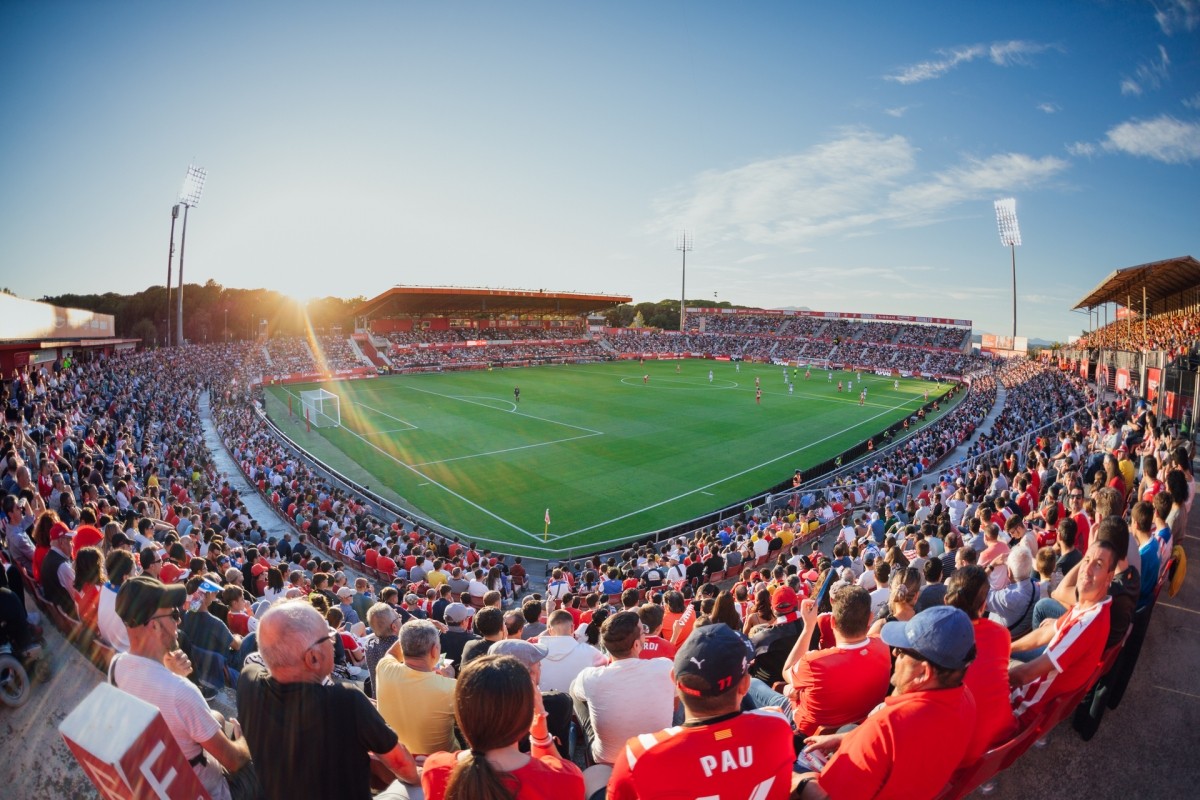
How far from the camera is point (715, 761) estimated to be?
2330 mm

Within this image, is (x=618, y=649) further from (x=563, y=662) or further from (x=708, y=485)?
(x=708, y=485)

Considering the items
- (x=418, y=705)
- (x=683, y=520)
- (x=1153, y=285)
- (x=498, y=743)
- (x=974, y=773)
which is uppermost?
(x=1153, y=285)

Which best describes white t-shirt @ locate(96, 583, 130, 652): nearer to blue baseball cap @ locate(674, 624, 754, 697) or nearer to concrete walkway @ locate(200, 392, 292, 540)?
blue baseball cap @ locate(674, 624, 754, 697)

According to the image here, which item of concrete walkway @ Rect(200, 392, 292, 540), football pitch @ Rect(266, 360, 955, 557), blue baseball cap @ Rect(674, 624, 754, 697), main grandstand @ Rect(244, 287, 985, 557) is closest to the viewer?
blue baseball cap @ Rect(674, 624, 754, 697)

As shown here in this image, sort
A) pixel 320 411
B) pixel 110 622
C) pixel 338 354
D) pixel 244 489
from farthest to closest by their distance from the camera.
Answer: pixel 338 354
pixel 320 411
pixel 244 489
pixel 110 622

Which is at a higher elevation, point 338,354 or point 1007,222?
point 1007,222

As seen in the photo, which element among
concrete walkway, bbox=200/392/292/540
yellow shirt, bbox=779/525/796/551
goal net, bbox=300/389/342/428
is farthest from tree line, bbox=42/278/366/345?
yellow shirt, bbox=779/525/796/551

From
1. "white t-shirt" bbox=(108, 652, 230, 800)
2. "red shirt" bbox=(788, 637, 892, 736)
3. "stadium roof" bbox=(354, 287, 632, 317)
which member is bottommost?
"red shirt" bbox=(788, 637, 892, 736)

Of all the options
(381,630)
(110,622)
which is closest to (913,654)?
(381,630)

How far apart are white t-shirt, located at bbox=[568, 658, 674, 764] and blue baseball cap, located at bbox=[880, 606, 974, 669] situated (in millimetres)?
1322

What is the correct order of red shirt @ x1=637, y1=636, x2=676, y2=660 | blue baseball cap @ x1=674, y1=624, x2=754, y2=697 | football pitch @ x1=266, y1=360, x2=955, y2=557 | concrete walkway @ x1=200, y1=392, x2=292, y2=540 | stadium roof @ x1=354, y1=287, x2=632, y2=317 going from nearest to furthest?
blue baseball cap @ x1=674, y1=624, x2=754, y2=697 → red shirt @ x1=637, y1=636, x2=676, y2=660 → concrete walkway @ x1=200, y1=392, x2=292, y2=540 → football pitch @ x1=266, y1=360, x2=955, y2=557 → stadium roof @ x1=354, y1=287, x2=632, y2=317

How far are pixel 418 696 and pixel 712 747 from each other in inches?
72.2

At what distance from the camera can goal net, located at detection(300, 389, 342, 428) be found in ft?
111

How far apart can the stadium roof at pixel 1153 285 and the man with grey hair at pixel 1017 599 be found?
3363cm
